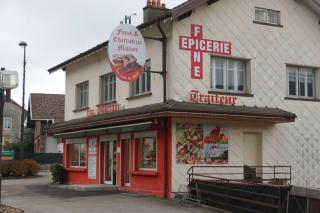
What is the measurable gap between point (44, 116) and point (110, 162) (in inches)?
1132

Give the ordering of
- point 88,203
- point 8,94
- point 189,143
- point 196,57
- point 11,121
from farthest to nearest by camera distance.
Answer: point 11,121 < point 196,57 < point 189,143 < point 88,203 < point 8,94

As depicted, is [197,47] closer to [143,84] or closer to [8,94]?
[143,84]

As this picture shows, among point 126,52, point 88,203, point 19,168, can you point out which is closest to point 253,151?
point 126,52

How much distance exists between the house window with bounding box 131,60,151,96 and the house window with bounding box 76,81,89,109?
5434mm

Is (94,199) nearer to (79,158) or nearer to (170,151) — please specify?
(170,151)

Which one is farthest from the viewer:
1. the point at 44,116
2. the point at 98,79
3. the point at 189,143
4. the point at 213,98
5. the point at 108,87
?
the point at 44,116

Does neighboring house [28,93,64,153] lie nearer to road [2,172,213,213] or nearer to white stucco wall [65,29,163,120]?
white stucco wall [65,29,163,120]

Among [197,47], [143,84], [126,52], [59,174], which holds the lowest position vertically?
[59,174]

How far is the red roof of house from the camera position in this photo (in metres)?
52.5

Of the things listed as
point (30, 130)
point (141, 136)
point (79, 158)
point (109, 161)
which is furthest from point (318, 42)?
point (30, 130)

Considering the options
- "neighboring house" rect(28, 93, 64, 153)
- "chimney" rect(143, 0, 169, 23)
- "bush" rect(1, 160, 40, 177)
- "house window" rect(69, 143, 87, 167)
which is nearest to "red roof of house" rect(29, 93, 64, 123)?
"neighboring house" rect(28, 93, 64, 153)

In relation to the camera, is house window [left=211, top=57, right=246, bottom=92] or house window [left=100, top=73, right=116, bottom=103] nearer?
house window [left=211, top=57, right=246, bottom=92]

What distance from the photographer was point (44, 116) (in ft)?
173

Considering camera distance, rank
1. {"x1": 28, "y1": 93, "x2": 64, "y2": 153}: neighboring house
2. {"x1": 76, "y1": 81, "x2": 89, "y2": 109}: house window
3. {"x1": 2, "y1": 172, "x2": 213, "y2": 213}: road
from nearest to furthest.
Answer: {"x1": 2, "y1": 172, "x2": 213, "y2": 213}: road < {"x1": 76, "y1": 81, "x2": 89, "y2": 109}: house window < {"x1": 28, "y1": 93, "x2": 64, "y2": 153}: neighboring house
